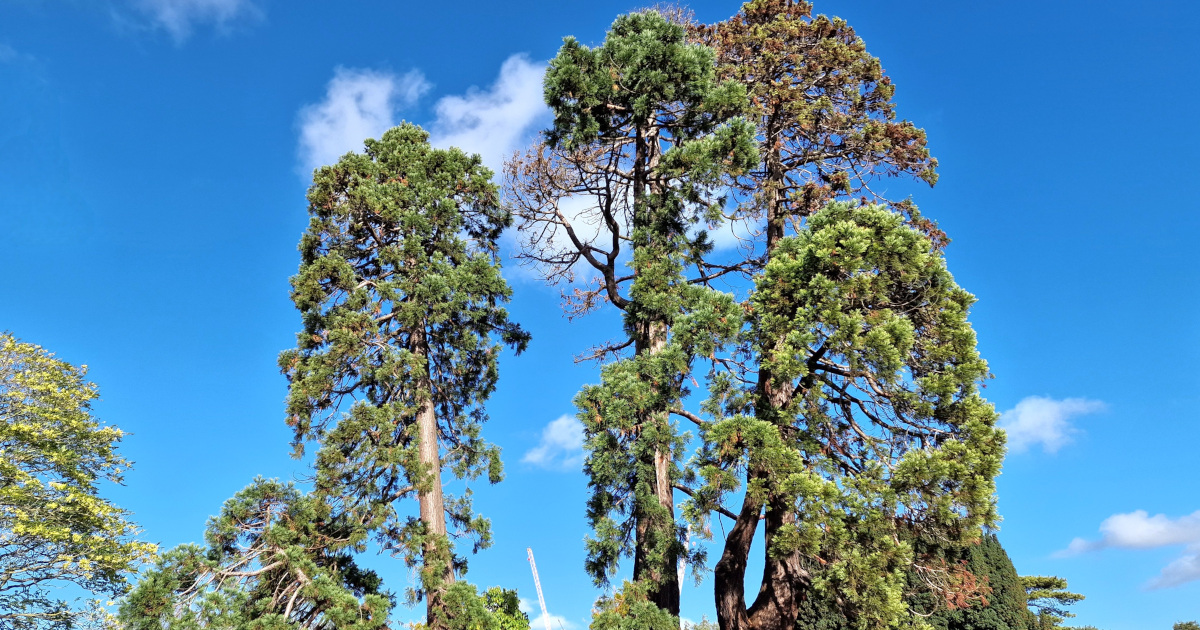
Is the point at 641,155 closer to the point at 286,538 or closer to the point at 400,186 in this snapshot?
the point at 400,186

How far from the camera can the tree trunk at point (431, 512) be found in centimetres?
966

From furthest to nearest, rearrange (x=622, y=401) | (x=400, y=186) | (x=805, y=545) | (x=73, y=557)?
(x=73, y=557)
(x=400, y=186)
(x=622, y=401)
(x=805, y=545)

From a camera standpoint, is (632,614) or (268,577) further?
(268,577)

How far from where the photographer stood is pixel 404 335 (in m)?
11.4

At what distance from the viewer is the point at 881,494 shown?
23.6 feet

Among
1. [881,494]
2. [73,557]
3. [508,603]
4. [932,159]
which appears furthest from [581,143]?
[73,557]

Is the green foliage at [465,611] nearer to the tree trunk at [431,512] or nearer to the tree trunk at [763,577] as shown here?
the tree trunk at [431,512]

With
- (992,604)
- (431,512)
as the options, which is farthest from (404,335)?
(992,604)

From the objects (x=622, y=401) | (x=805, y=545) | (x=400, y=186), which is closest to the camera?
(x=805, y=545)

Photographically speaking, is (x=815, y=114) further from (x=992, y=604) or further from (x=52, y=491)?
(x=52, y=491)

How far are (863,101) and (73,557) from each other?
18167 mm

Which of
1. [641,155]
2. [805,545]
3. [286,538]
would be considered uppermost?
[641,155]

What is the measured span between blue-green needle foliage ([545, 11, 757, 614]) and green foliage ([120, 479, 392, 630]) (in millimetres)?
3432

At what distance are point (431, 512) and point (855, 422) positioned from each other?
239 inches
